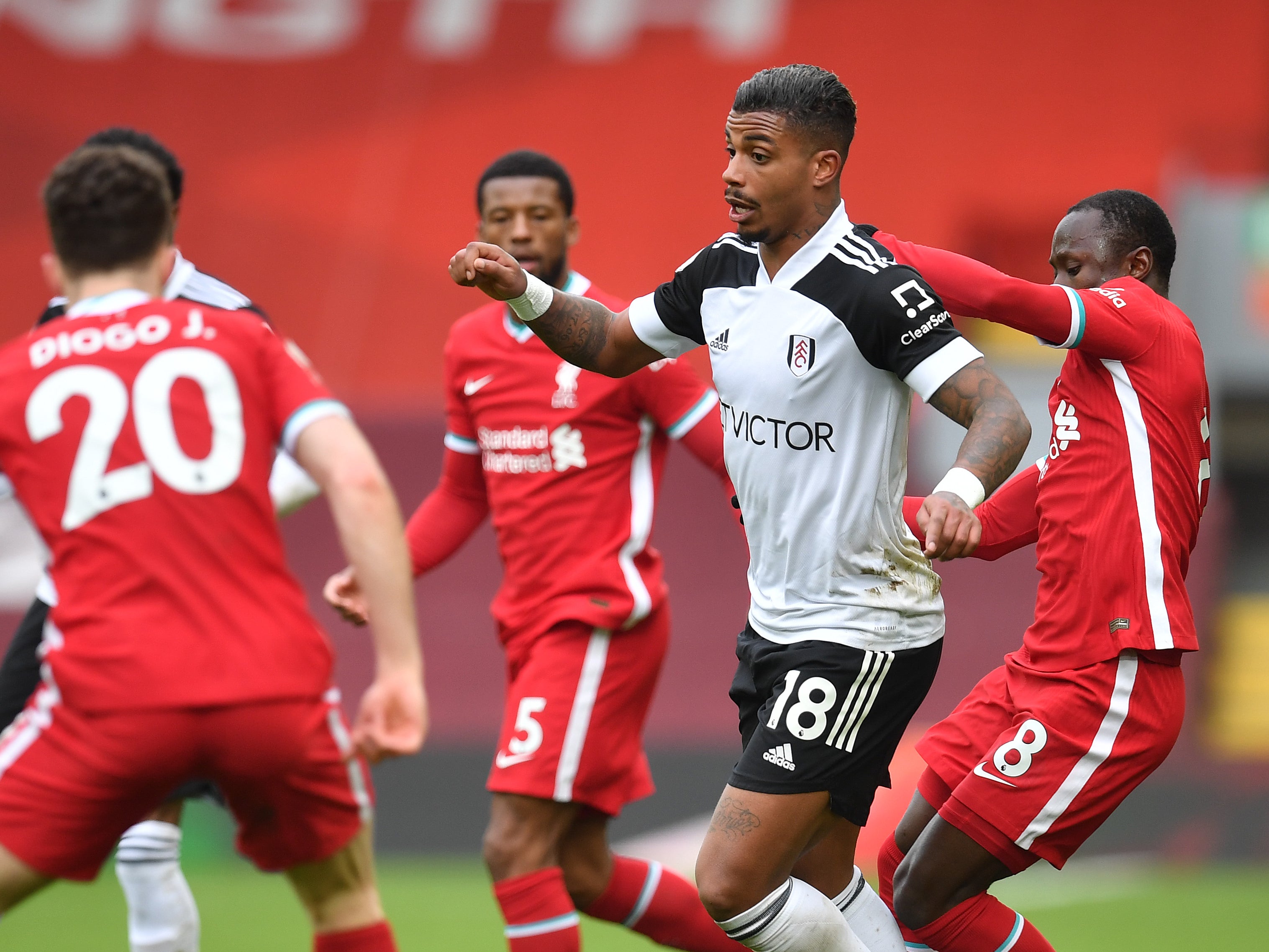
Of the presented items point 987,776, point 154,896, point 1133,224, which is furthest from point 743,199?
point 154,896

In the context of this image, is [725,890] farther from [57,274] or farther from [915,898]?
[57,274]

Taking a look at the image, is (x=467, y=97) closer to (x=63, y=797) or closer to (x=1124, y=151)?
(x=1124, y=151)

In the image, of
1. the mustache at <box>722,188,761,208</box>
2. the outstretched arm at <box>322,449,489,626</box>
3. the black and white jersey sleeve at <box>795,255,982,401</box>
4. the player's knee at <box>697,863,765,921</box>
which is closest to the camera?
the black and white jersey sleeve at <box>795,255,982,401</box>

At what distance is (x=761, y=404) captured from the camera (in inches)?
143

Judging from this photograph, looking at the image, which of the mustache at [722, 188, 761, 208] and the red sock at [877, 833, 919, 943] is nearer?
the mustache at [722, 188, 761, 208]

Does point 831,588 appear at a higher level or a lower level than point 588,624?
higher

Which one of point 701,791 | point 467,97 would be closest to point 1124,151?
point 467,97

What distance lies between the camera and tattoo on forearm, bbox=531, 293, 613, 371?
4039mm

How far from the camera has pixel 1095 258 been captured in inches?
157

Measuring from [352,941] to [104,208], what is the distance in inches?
Result: 66.5

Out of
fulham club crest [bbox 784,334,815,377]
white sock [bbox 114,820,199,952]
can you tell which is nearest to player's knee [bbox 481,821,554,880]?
white sock [bbox 114,820,199,952]

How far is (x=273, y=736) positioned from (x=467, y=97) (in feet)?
43.9

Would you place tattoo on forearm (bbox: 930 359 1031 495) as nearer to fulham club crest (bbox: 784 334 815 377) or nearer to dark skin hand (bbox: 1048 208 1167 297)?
fulham club crest (bbox: 784 334 815 377)

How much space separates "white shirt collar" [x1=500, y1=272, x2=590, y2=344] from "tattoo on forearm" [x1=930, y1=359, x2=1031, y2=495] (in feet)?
5.60
